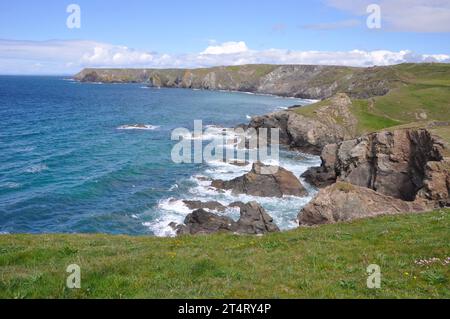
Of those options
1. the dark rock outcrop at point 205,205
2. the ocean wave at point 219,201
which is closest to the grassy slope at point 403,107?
the ocean wave at point 219,201

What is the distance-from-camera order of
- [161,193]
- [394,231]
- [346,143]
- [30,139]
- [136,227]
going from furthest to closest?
[30,139] < [346,143] < [161,193] < [136,227] < [394,231]

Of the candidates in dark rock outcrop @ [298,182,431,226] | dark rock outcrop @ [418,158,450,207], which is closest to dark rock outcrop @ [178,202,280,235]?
dark rock outcrop @ [298,182,431,226]

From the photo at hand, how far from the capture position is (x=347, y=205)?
4019 centimetres

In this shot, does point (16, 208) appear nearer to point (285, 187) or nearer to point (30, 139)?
point (285, 187)

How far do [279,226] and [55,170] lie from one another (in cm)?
3889

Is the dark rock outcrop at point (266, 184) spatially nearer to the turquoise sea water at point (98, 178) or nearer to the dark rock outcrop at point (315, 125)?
the turquoise sea water at point (98, 178)

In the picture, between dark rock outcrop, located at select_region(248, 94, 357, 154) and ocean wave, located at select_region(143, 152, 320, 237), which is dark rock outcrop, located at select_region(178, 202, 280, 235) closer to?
ocean wave, located at select_region(143, 152, 320, 237)

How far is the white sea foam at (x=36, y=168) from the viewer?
63250mm

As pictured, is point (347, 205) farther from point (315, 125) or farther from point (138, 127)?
point (138, 127)

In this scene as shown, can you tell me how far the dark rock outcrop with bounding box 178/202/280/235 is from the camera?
42.0 m

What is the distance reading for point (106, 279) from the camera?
13062mm

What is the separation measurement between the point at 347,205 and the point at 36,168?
49671mm

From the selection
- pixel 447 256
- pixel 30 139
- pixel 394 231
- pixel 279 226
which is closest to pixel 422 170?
pixel 279 226

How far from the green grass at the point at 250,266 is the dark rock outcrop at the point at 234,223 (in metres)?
19.0
